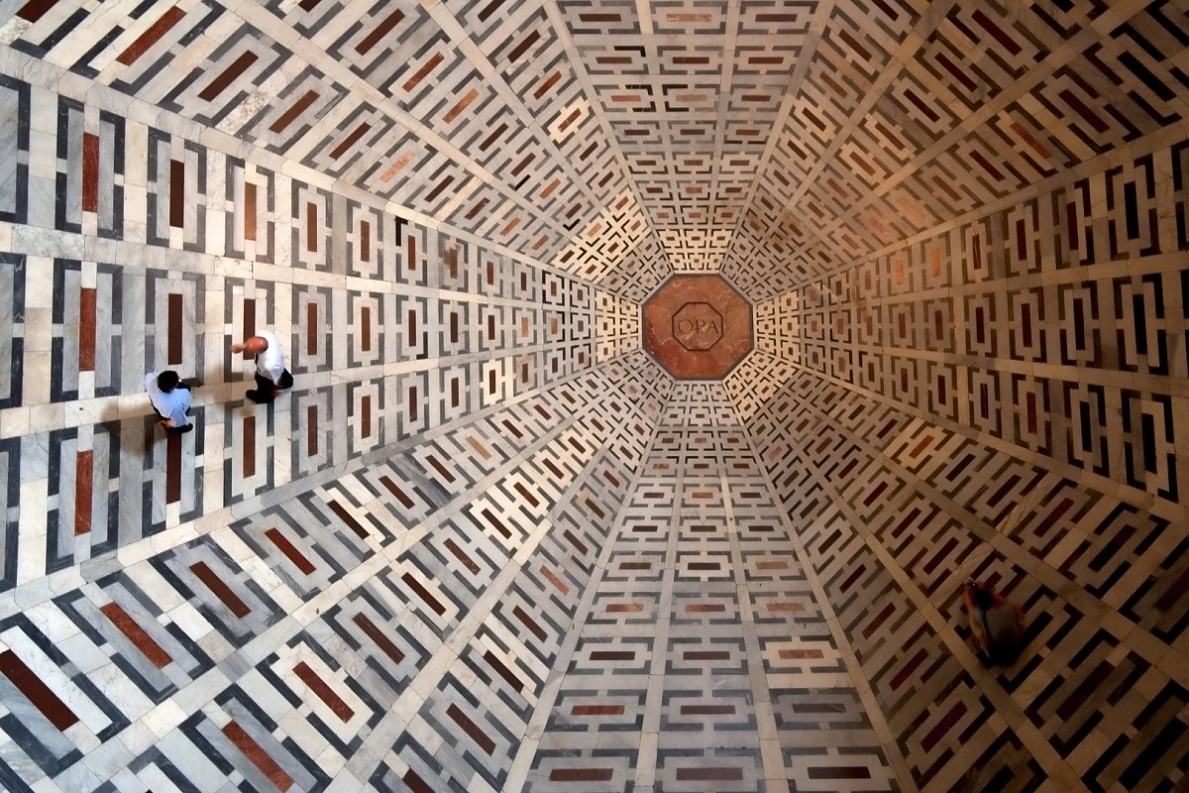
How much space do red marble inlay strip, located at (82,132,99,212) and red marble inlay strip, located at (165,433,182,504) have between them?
1501 mm

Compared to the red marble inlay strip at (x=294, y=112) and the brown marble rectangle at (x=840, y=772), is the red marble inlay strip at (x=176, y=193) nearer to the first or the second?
the red marble inlay strip at (x=294, y=112)

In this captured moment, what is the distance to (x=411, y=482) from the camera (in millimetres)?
6418

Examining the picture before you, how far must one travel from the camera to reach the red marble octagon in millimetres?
10523

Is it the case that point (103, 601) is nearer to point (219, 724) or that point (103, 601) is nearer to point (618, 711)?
point (219, 724)

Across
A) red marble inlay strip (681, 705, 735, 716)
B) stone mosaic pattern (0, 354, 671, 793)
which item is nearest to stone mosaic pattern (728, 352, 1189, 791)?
red marble inlay strip (681, 705, 735, 716)

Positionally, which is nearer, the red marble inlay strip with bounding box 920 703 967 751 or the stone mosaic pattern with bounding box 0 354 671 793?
the stone mosaic pattern with bounding box 0 354 671 793

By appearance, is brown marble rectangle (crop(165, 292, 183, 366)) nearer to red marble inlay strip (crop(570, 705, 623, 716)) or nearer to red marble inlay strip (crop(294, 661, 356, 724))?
red marble inlay strip (crop(294, 661, 356, 724))

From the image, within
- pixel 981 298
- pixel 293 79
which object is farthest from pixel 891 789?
pixel 293 79

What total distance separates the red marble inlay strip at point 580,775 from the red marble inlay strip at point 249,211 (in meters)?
4.96

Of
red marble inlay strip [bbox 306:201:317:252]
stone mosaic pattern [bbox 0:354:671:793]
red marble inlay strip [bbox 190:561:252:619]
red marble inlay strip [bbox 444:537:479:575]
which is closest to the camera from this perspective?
stone mosaic pattern [bbox 0:354:671:793]

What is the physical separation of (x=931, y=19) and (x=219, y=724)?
7.36 m

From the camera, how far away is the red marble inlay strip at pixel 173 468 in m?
4.55

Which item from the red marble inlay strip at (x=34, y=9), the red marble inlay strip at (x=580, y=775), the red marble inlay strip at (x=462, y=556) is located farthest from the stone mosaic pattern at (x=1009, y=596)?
the red marble inlay strip at (x=34, y=9)

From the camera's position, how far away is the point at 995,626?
501 cm
